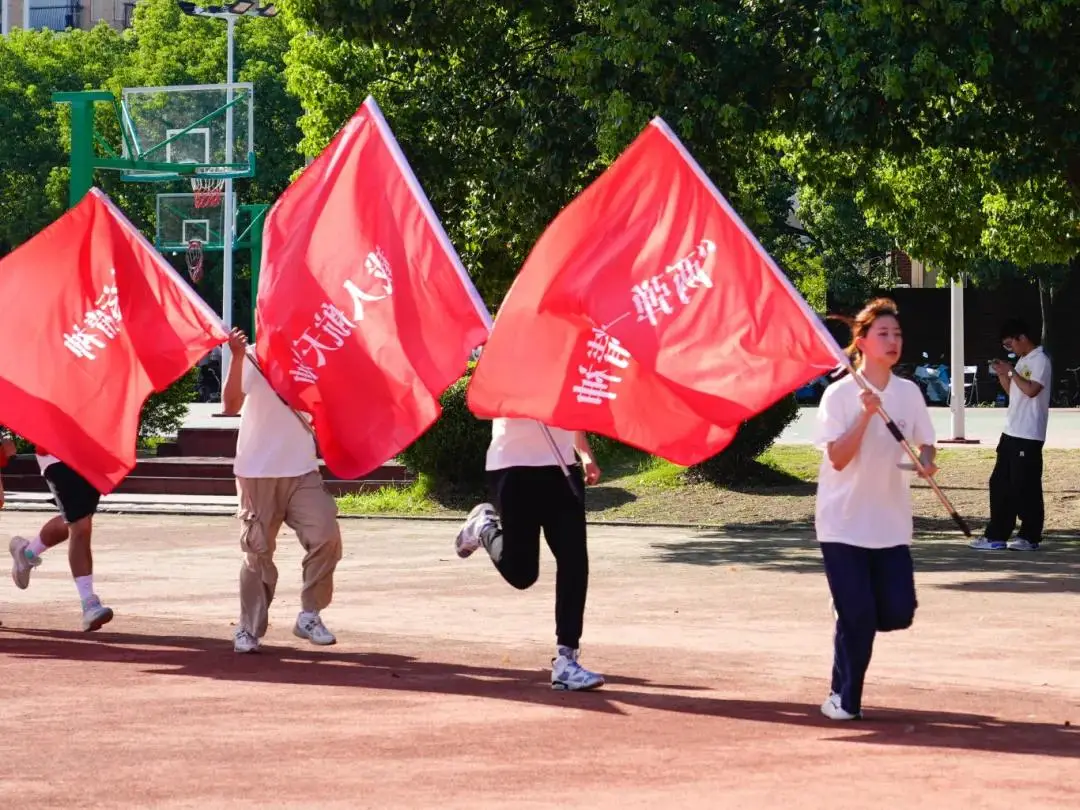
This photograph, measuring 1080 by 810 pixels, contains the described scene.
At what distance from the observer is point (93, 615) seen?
11.9m

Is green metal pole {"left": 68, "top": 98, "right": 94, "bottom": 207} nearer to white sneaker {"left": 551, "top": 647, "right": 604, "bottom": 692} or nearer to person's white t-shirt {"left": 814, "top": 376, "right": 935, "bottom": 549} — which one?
white sneaker {"left": 551, "top": 647, "right": 604, "bottom": 692}

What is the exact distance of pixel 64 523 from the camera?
40.8 feet

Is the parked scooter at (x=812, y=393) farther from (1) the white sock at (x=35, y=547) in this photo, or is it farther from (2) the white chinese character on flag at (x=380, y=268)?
(2) the white chinese character on flag at (x=380, y=268)

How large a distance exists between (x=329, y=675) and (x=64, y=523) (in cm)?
307

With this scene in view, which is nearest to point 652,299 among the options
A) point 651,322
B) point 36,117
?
point 651,322

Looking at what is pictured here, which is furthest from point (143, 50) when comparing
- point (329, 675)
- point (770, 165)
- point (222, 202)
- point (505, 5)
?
point (329, 675)

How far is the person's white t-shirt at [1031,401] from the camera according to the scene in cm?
1722

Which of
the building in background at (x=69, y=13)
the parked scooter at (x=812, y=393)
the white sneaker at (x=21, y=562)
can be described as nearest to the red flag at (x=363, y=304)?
the white sneaker at (x=21, y=562)

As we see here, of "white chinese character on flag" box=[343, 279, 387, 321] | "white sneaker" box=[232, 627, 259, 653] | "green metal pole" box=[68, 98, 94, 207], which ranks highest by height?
"green metal pole" box=[68, 98, 94, 207]

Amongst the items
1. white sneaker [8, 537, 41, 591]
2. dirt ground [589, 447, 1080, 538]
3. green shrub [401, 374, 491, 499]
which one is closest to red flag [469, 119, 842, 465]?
white sneaker [8, 537, 41, 591]

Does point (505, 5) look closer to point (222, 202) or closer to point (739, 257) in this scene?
point (739, 257)

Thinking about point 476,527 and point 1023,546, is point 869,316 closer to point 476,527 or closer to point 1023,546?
point 476,527

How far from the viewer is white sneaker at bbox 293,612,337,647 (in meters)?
10.9

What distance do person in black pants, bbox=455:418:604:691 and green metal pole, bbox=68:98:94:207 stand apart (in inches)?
902
